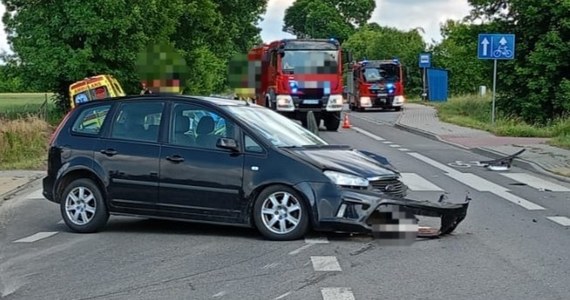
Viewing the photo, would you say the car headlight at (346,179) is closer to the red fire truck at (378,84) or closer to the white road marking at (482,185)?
the white road marking at (482,185)

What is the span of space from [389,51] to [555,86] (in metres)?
37.1

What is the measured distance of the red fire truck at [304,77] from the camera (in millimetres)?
26297

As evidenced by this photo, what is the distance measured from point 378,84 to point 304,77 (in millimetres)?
18100

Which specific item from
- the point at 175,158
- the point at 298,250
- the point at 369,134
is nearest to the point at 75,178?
the point at 175,158

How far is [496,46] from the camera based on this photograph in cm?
2470

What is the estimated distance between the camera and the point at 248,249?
27.7 feet

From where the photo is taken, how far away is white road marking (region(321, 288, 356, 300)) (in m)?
6.44

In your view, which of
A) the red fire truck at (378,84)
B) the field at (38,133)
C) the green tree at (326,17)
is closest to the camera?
the field at (38,133)

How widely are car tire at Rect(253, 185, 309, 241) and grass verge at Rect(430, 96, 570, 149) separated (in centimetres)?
1366

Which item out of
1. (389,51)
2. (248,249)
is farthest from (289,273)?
(389,51)

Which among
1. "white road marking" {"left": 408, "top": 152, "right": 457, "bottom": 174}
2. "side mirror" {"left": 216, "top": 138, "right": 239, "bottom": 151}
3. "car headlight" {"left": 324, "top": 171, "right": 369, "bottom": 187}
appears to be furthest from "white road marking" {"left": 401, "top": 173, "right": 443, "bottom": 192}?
"side mirror" {"left": 216, "top": 138, "right": 239, "bottom": 151}

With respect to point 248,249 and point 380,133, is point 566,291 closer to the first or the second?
point 248,249

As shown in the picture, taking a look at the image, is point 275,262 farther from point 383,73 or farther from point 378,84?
point 383,73

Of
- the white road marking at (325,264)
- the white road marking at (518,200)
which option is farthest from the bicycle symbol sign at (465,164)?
the white road marking at (325,264)
